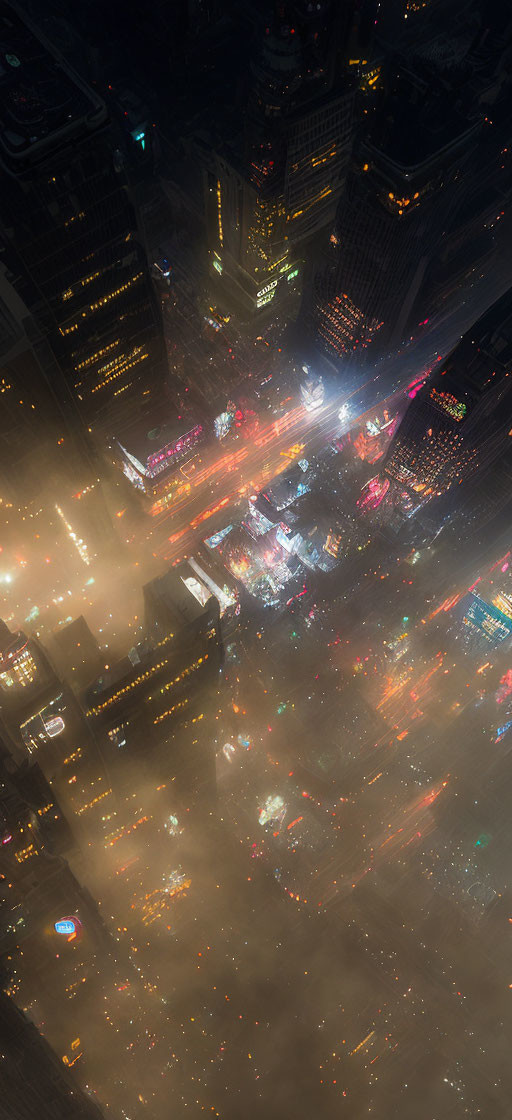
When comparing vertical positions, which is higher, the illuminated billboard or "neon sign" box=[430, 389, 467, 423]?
"neon sign" box=[430, 389, 467, 423]

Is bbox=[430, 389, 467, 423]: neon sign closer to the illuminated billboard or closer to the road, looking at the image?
the road

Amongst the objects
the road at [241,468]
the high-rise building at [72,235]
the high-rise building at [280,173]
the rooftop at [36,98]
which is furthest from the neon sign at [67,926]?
the high-rise building at [280,173]

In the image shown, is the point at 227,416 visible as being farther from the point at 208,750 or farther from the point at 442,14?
the point at 442,14

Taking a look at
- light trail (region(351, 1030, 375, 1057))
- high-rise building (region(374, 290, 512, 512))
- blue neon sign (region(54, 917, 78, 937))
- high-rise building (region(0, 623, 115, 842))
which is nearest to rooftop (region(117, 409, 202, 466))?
high-rise building (region(374, 290, 512, 512))

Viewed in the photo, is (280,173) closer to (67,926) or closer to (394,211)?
(394,211)

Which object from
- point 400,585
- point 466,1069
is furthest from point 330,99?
point 466,1069
